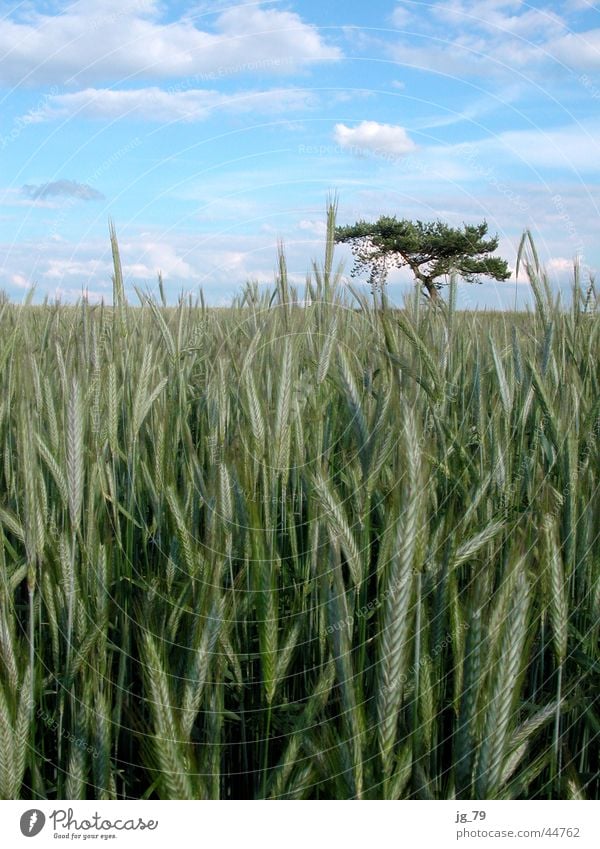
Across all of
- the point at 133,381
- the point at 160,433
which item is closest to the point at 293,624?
the point at 160,433

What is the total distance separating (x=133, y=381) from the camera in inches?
62.1

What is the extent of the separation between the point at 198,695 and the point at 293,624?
0.25 meters
